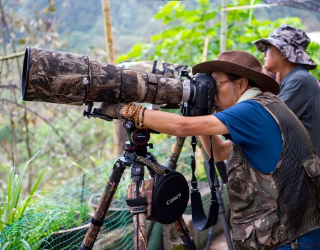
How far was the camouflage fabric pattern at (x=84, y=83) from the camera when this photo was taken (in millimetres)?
1683

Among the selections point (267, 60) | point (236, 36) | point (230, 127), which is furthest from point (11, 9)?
point (230, 127)

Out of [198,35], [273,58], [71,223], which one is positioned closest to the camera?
Answer: [71,223]

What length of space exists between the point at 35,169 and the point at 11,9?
2.06 meters

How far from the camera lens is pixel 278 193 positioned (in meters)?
1.78

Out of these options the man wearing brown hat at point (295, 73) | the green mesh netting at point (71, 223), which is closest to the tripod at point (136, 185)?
the green mesh netting at point (71, 223)

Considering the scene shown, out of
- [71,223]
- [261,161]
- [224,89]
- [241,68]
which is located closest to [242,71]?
[241,68]

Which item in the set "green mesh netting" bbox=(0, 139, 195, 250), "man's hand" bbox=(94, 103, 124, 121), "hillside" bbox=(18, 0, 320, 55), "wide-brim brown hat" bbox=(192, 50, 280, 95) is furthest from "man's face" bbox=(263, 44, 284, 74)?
"hillside" bbox=(18, 0, 320, 55)

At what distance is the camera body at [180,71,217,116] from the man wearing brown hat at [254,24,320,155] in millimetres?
865

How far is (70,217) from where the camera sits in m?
2.53

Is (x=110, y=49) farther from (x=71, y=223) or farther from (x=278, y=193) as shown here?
(x=278, y=193)

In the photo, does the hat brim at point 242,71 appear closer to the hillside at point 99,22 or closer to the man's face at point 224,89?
the man's face at point 224,89

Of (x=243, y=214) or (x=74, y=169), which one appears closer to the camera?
(x=243, y=214)

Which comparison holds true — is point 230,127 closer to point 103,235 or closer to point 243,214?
point 243,214

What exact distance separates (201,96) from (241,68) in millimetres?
203
